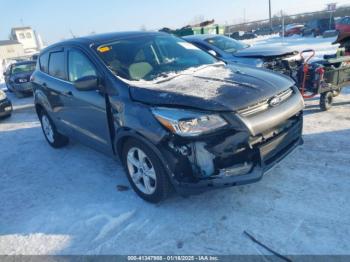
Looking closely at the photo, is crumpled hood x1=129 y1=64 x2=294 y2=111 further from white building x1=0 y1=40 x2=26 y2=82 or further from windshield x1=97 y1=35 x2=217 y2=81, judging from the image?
white building x1=0 y1=40 x2=26 y2=82

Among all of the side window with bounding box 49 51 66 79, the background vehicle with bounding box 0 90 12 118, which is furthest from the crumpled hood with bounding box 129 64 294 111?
the background vehicle with bounding box 0 90 12 118

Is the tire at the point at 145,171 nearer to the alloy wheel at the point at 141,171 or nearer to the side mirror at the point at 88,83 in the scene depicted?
the alloy wheel at the point at 141,171

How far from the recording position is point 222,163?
2.98m

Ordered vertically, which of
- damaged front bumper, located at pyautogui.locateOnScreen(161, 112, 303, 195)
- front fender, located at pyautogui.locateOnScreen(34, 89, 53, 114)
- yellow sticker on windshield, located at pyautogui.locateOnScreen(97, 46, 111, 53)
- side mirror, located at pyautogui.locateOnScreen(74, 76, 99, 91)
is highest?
yellow sticker on windshield, located at pyautogui.locateOnScreen(97, 46, 111, 53)

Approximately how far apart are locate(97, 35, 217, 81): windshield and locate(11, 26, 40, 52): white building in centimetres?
9891

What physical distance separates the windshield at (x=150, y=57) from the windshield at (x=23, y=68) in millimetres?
11233

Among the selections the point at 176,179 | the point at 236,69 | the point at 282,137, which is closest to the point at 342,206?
the point at 282,137

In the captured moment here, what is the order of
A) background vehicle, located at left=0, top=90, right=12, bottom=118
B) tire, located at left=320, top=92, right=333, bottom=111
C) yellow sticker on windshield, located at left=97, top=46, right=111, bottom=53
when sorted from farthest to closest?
background vehicle, located at left=0, top=90, right=12, bottom=118 < tire, located at left=320, top=92, right=333, bottom=111 < yellow sticker on windshield, located at left=97, top=46, right=111, bottom=53

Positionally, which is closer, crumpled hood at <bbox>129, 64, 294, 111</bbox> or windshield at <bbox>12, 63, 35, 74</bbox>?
crumpled hood at <bbox>129, 64, 294, 111</bbox>

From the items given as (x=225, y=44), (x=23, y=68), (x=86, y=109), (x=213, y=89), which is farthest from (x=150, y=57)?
(x=23, y=68)

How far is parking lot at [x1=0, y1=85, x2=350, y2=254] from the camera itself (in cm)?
282

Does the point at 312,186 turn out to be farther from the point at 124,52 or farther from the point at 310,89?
the point at 310,89

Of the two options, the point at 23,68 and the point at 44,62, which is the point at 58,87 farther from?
the point at 23,68

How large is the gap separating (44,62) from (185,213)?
3.78 m
